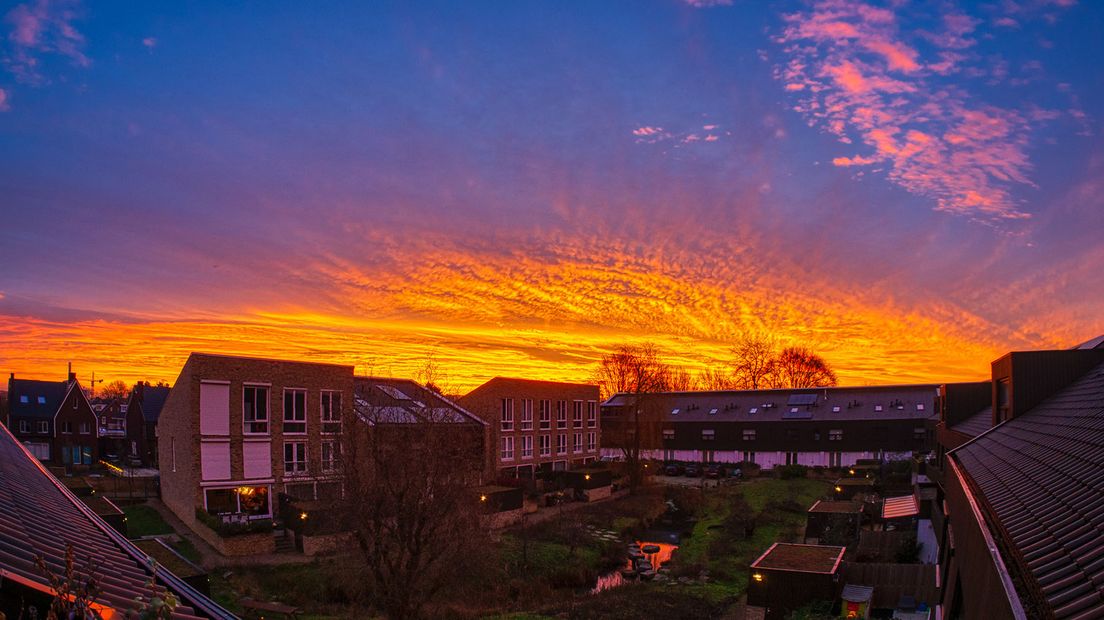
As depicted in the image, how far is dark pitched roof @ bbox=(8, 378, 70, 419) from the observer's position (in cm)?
5128

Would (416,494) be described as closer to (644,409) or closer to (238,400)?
(238,400)

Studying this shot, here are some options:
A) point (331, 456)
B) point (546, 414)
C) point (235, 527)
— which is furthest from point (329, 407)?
point (546, 414)

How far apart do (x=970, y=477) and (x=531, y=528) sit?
71.2ft

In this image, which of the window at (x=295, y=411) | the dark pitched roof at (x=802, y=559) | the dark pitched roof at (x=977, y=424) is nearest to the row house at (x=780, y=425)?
the window at (x=295, y=411)

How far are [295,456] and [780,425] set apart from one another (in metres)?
37.7

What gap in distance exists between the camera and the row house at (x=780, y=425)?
47.2 meters

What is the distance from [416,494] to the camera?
53.6ft

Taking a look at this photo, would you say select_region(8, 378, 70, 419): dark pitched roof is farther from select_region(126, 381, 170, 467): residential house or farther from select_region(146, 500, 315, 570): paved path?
select_region(146, 500, 315, 570): paved path

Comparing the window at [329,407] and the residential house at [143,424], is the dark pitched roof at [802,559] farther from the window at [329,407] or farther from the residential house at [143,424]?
the residential house at [143,424]

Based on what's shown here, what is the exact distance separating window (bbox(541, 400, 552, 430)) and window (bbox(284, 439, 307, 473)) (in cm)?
1935

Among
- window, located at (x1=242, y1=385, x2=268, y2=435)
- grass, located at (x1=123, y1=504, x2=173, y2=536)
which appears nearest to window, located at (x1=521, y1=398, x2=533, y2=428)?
window, located at (x1=242, y1=385, x2=268, y2=435)

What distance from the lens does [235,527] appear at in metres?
22.8

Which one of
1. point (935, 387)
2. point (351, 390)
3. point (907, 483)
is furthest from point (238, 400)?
point (935, 387)

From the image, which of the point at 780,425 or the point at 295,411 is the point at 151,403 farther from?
the point at 780,425
